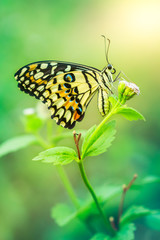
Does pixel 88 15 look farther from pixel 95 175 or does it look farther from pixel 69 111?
pixel 69 111

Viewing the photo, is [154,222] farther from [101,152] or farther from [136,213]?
[101,152]

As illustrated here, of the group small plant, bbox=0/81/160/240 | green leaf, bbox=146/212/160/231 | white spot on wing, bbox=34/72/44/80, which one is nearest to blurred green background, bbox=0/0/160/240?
green leaf, bbox=146/212/160/231

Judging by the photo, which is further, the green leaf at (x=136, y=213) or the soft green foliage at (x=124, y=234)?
the green leaf at (x=136, y=213)

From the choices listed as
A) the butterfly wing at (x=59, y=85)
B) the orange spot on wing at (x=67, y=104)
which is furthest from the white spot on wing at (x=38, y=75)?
the orange spot on wing at (x=67, y=104)

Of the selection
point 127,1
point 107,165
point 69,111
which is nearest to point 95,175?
point 107,165

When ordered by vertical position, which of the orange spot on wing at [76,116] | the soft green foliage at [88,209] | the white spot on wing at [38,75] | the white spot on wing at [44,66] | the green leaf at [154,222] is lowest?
the green leaf at [154,222]

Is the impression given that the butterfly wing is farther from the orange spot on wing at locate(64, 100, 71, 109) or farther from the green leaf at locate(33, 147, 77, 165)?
the green leaf at locate(33, 147, 77, 165)

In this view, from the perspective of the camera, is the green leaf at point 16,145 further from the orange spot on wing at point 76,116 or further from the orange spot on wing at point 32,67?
the orange spot on wing at point 32,67
